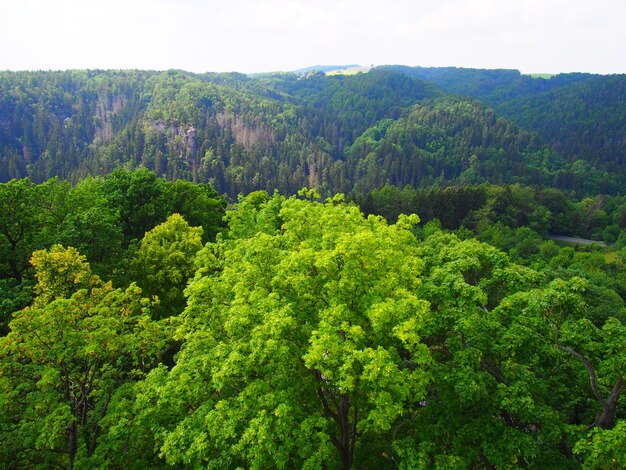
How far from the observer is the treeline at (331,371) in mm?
15117

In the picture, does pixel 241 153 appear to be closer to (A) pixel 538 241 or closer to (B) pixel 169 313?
(A) pixel 538 241

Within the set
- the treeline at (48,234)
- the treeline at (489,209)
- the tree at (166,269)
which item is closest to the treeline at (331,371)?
the treeline at (48,234)

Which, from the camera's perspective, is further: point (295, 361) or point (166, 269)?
point (166, 269)

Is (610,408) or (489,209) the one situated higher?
(610,408)

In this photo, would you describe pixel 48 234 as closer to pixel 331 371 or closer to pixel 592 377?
pixel 331 371

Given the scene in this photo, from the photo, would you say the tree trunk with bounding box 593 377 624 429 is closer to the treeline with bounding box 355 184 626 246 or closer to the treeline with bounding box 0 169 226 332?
the treeline with bounding box 0 169 226 332

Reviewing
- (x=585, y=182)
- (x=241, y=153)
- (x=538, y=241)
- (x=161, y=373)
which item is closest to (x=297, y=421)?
(x=161, y=373)

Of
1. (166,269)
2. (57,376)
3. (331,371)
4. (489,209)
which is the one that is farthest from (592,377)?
(489,209)

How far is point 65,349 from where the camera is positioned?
18.1 metres

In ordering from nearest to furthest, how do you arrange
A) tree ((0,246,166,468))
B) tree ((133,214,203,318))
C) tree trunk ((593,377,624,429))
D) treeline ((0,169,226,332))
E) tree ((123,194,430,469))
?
1. tree ((123,194,430,469))
2. tree trunk ((593,377,624,429))
3. tree ((0,246,166,468))
4. treeline ((0,169,226,332))
5. tree ((133,214,203,318))

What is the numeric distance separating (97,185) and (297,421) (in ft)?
140

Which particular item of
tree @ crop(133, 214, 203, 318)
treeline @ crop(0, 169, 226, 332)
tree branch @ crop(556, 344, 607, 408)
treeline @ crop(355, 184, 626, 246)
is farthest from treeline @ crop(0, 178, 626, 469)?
treeline @ crop(355, 184, 626, 246)

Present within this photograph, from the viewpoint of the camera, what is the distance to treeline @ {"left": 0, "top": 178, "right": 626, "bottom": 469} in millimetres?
15117

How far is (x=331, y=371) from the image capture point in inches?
592
